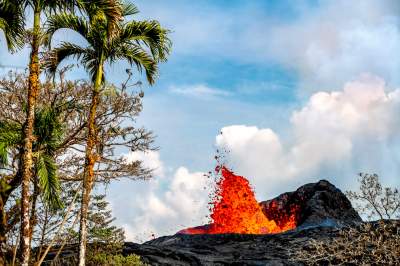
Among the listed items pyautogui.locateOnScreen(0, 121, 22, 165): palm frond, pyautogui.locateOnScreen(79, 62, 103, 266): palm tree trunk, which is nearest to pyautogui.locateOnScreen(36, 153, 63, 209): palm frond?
pyautogui.locateOnScreen(0, 121, 22, 165): palm frond

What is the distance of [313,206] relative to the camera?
112 ft

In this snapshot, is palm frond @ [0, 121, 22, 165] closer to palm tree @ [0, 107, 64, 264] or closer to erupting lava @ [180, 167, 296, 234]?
palm tree @ [0, 107, 64, 264]

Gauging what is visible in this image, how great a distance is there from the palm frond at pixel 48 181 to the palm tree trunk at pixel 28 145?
1.48 m

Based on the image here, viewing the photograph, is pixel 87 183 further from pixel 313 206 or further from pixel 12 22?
pixel 313 206

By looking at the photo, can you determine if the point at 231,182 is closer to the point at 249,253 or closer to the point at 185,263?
the point at 249,253

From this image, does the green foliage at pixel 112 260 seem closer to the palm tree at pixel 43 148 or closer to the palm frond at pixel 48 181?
the palm tree at pixel 43 148

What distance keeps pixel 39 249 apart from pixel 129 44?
23.6 ft

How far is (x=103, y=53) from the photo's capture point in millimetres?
15867

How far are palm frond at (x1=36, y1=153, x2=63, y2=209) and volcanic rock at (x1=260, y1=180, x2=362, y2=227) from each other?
2021cm

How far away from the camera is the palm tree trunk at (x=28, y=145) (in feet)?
37.0

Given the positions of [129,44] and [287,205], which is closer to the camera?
[129,44]

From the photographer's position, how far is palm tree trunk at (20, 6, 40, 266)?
1127 cm

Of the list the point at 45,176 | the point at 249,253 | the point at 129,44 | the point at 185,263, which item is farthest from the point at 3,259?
the point at 249,253

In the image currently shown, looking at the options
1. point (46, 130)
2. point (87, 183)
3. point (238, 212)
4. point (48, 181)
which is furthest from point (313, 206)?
point (48, 181)
